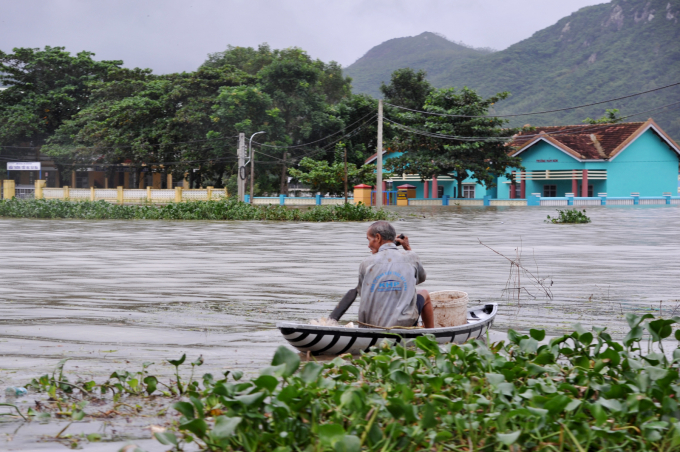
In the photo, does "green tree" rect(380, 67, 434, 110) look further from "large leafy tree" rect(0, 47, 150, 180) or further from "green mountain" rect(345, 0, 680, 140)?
"green mountain" rect(345, 0, 680, 140)

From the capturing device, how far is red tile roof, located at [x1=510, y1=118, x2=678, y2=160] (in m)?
52.7

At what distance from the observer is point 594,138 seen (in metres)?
55.6

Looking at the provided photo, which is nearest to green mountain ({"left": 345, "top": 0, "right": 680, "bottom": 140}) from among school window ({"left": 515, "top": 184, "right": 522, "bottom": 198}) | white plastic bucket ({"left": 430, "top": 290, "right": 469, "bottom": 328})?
school window ({"left": 515, "top": 184, "right": 522, "bottom": 198})

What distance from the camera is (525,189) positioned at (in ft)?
187

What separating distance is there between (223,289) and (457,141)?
43851mm

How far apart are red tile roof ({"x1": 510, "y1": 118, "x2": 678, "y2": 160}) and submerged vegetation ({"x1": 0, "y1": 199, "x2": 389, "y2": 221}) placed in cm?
2172

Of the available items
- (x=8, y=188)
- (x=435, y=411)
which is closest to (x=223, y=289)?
(x=435, y=411)

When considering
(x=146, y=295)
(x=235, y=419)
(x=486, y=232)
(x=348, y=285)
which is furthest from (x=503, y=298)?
(x=486, y=232)

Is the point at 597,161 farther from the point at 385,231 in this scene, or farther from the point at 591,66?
the point at 591,66

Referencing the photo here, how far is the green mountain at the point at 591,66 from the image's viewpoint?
3743 inches

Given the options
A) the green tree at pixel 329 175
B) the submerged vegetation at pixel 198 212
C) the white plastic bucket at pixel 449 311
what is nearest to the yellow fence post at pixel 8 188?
the submerged vegetation at pixel 198 212

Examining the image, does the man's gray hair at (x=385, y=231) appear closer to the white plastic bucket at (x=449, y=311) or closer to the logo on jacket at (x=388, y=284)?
the logo on jacket at (x=388, y=284)

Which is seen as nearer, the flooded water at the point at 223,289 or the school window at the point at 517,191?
the flooded water at the point at 223,289

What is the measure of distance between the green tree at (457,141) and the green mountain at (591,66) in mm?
40314
